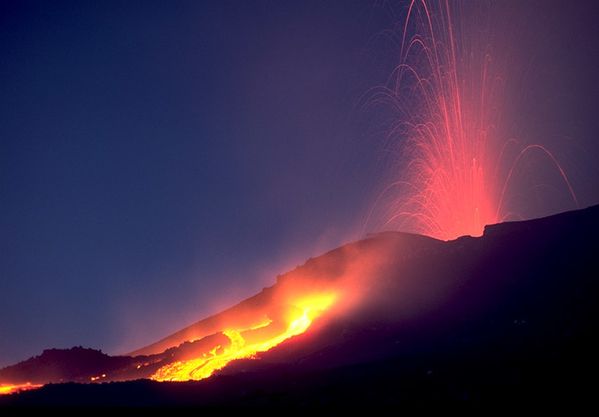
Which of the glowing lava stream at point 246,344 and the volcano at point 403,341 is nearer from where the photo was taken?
the volcano at point 403,341

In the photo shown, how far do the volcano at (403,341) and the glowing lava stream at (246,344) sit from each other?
0.59ft

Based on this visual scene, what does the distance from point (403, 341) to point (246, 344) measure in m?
17.0

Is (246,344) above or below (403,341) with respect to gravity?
above

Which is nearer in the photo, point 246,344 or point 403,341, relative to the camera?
point 403,341

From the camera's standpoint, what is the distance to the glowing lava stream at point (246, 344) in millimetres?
30953

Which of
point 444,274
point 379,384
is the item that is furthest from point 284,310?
point 379,384

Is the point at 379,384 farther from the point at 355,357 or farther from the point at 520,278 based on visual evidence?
the point at 520,278

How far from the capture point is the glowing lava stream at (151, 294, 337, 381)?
1219 inches

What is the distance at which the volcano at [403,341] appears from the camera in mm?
17500

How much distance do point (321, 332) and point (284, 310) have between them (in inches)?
434

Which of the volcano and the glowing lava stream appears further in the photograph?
the glowing lava stream

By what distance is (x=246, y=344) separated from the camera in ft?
126

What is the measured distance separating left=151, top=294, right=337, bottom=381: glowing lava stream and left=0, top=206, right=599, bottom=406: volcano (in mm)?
181

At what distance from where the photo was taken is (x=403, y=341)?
25.1m
